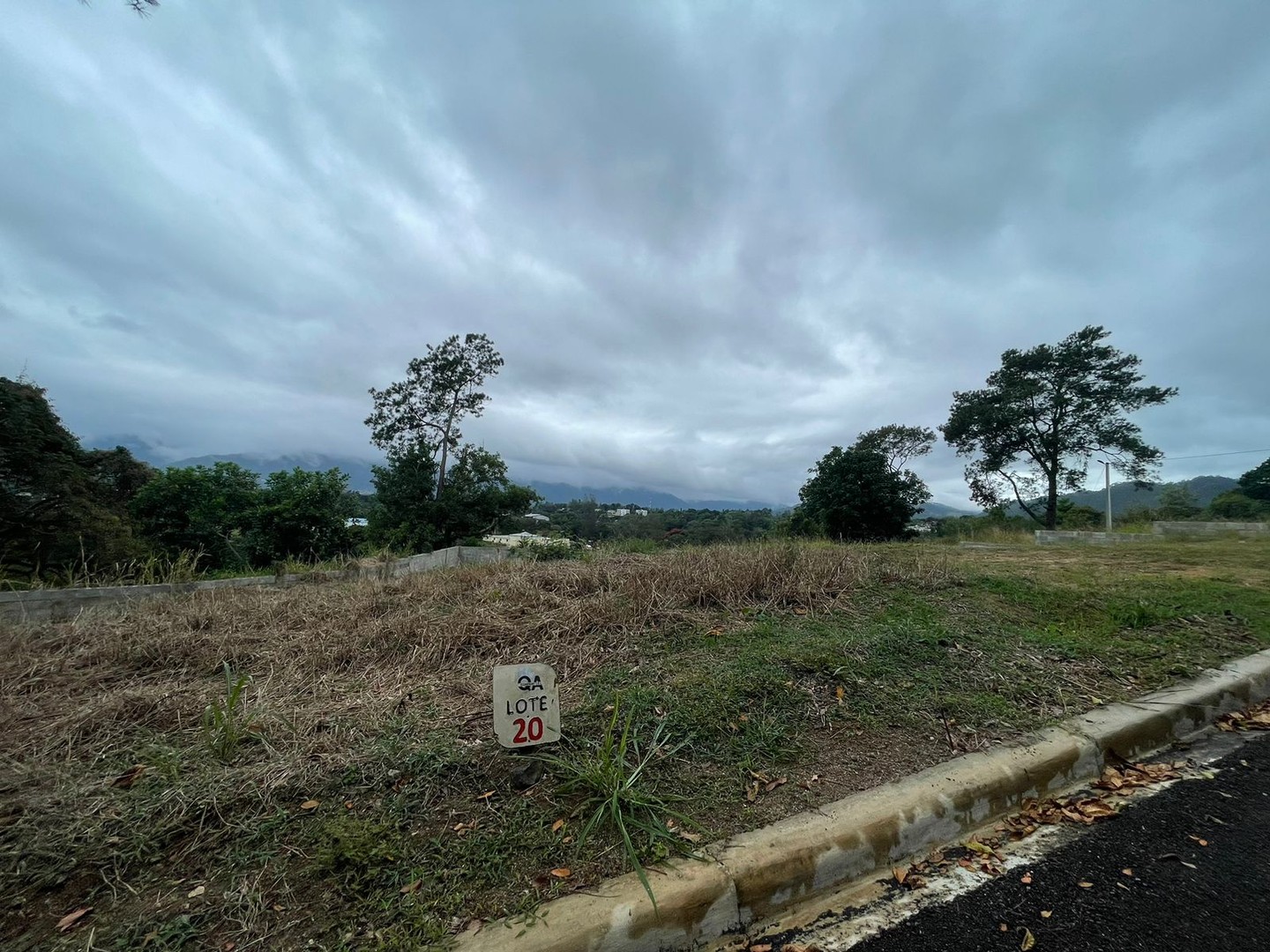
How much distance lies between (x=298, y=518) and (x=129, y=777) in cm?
1621

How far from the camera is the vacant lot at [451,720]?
5.04 feet

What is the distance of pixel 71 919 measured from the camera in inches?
56.3

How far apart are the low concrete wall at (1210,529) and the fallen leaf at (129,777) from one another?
21252 mm

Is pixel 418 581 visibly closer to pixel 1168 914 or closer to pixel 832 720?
pixel 832 720

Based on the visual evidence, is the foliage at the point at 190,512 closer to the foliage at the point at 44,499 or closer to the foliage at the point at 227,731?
the foliage at the point at 44,499

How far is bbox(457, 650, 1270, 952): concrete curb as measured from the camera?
4.64 feet

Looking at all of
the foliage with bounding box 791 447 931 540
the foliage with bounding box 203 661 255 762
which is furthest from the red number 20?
the foliage with bounding box 791 447 931 540

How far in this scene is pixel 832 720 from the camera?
2.49 metres

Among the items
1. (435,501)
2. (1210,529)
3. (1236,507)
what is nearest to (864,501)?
(1210,529)

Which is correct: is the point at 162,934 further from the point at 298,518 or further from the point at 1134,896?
the point at 298,518

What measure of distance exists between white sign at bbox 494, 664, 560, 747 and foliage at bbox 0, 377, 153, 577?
1317 centimetres

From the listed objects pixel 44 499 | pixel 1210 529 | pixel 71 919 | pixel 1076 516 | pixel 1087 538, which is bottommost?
pixel 71 919

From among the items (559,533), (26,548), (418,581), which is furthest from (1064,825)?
(26,548)

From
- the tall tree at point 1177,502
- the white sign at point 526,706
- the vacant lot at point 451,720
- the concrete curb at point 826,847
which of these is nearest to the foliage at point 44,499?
the vacant lot at point 451,720
